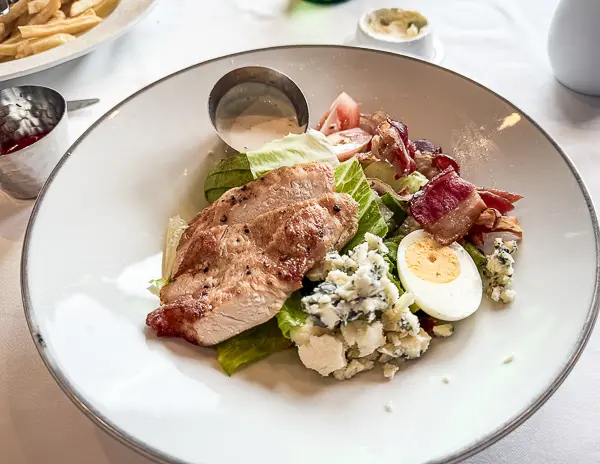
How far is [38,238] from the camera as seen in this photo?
2035 millimetres

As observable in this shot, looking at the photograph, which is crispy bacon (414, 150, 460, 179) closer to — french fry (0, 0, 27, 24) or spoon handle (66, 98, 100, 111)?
spoon handle (66, 98, 100, 111)

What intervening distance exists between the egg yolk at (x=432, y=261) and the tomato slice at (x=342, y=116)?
77 centimetres

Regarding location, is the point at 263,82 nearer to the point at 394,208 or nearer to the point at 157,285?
the point at 394,208

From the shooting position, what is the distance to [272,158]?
244cm

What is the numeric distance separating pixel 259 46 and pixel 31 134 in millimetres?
1489

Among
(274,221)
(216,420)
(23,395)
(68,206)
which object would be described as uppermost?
(68,206)

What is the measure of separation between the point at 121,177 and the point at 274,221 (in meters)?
0.73

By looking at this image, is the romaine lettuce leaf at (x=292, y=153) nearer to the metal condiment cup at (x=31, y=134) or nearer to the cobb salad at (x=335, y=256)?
the cobb salad at (x=335, y=256)

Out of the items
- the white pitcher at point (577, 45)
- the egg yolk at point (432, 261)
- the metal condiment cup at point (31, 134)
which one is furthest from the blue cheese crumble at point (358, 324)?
the white pitcher at point (577, 45)

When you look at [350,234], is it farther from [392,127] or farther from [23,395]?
[23,395]

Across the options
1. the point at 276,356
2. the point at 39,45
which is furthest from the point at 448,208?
the point at 39,45

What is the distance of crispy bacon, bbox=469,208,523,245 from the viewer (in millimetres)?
2205

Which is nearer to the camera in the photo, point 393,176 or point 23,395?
point 23,395

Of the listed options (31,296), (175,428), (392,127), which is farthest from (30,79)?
(175,428)
